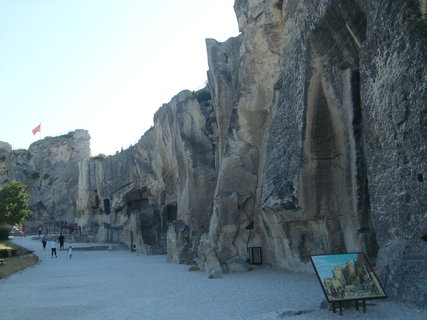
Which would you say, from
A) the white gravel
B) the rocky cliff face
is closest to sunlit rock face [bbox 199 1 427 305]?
the rocky cliff face

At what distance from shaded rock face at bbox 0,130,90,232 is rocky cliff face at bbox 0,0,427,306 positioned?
104ft

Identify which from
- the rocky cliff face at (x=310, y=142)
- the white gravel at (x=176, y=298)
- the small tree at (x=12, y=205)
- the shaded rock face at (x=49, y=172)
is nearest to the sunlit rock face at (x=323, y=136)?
the rocky cliff face at (x=310, y=142)

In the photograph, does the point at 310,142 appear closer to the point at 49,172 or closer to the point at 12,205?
the point at 12,205

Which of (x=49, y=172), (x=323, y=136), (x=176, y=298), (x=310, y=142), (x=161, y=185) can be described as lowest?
(x=176, y=298)

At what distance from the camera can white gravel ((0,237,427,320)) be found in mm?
7504

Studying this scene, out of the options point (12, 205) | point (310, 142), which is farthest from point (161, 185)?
point (310, 142)

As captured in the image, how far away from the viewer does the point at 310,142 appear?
1264 cm

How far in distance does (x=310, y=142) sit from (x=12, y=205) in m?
36.3

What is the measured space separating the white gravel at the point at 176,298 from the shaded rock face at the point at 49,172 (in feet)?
140

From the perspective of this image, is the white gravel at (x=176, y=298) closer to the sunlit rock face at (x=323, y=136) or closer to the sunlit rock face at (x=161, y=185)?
the sunlit rock face at (x=323, y=136)

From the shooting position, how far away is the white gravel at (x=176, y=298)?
7.50 metres

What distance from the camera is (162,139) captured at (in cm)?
3023

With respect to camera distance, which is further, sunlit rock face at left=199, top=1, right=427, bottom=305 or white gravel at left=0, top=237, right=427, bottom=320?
sunlit rock face at left=199, top=1, right=427, bottom=305

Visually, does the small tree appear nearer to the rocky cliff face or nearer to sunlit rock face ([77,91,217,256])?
sunlit rock face ([77,91,217,256])
